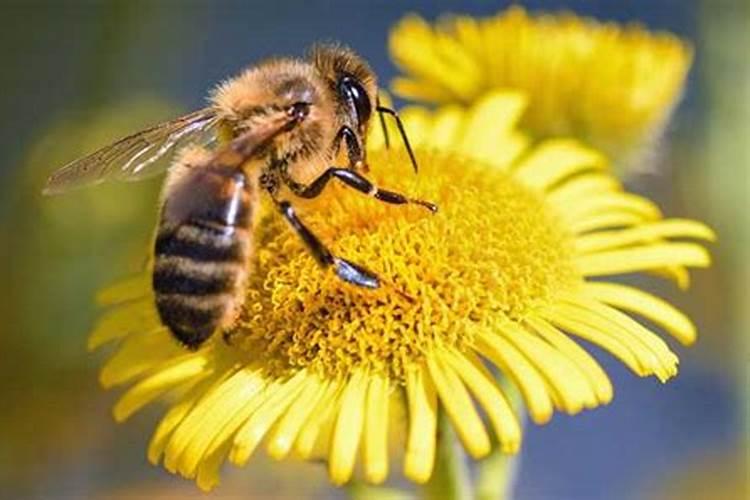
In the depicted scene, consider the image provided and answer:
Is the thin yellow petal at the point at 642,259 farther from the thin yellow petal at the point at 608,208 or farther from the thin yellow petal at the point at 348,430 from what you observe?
the thin yellow petal at the point at 348,430

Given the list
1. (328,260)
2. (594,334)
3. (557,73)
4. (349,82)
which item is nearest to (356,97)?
(349,82)

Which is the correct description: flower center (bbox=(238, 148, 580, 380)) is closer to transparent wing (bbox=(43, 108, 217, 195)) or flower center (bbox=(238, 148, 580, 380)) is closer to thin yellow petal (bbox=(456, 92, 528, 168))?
transparent wing (bbox=(43, 108, 217, 195))

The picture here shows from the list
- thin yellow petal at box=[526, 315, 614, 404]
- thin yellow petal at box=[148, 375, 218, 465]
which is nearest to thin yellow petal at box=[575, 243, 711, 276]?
thin yellow petal at box=[526, 315, 614, 404]

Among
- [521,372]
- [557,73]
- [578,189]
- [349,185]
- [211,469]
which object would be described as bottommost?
[211,469]

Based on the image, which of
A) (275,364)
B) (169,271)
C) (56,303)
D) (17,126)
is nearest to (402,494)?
(275,364)

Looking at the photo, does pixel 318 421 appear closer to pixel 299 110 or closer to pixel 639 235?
pixel 299 110

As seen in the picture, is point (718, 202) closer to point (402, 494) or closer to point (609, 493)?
point (609, 493)
